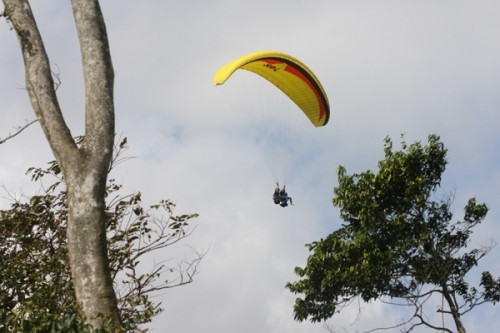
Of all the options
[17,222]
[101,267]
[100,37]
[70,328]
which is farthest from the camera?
[17,222]

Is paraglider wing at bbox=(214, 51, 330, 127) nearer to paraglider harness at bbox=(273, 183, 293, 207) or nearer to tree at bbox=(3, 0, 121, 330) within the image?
paraglider harness at bbox=(273, 183, 293, 207)

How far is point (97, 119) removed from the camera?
5.82 metres

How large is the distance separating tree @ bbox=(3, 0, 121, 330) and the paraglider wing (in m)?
14.1

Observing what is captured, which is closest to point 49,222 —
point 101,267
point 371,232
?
point 101,267

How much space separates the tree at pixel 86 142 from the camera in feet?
17.5

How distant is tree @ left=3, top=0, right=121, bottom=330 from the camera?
5.33 meters

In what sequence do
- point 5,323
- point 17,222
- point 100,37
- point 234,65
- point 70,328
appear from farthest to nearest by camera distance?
point 234,65 → point 17,222 → point 100,37 → point 5,323 → point 70,328

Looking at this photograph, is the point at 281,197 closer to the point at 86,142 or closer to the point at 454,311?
the point at 454,311

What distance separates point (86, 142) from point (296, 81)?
18.4 meters

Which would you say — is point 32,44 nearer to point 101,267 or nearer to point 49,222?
point 101,267

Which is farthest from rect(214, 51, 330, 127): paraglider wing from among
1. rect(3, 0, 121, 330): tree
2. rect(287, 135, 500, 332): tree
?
rect(3, 0, 121, 330): tree

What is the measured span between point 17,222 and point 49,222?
21.2 inches

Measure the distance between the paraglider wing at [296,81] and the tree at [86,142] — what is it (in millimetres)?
14088

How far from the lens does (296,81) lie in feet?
77.7
